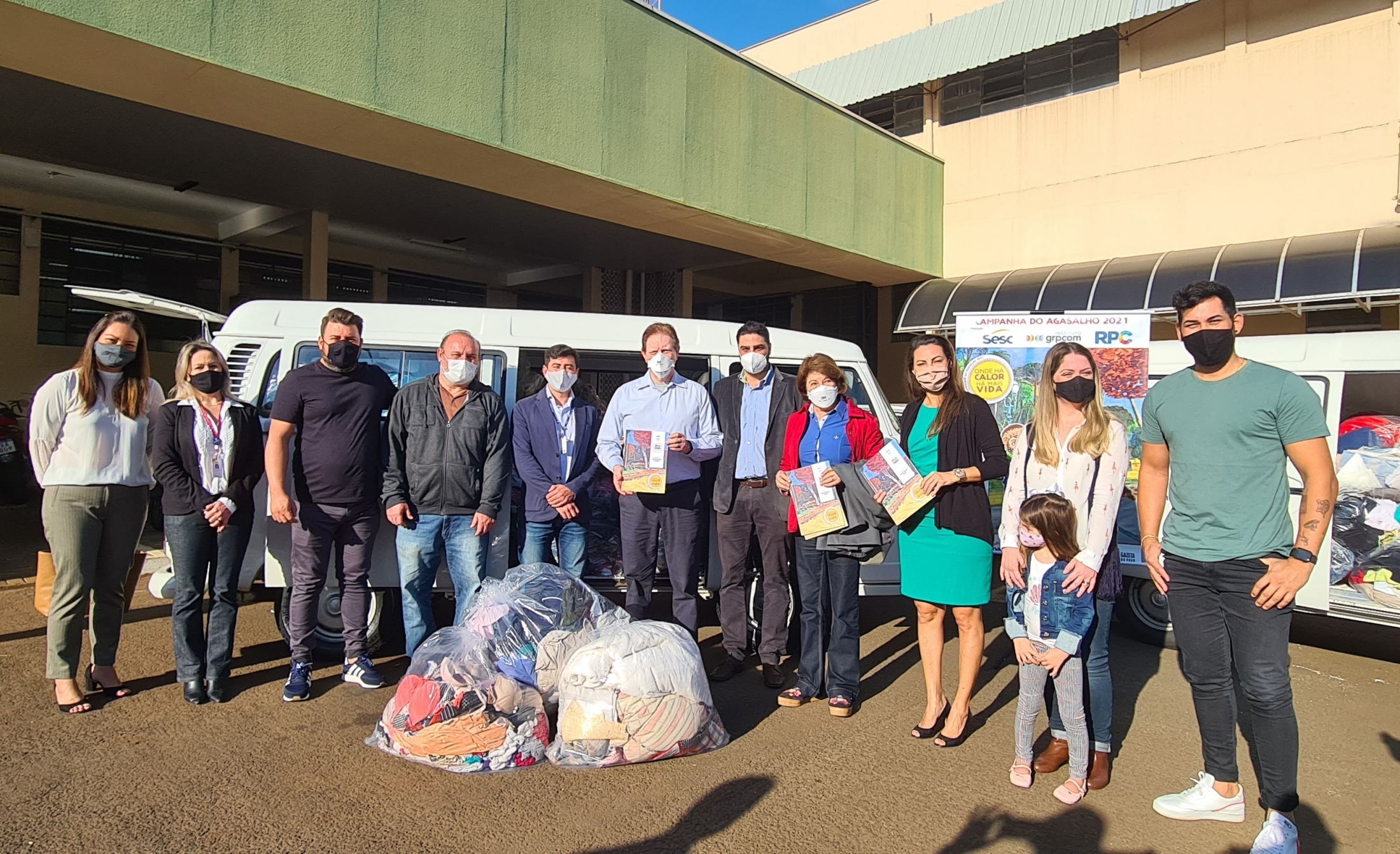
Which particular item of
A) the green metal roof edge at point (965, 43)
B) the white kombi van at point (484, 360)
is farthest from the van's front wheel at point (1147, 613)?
the green metal roof edge at point (965, 43)

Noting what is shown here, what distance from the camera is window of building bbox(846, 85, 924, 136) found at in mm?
15453

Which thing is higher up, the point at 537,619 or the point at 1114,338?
the point at 1114,338

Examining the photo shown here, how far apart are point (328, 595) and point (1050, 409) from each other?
4.32 meters

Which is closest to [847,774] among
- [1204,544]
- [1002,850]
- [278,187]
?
[1002,850]

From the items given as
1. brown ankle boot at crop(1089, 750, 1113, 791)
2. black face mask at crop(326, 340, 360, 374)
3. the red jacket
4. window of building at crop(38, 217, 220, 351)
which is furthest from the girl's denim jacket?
window of building at crop(38, 217, 220, 351)


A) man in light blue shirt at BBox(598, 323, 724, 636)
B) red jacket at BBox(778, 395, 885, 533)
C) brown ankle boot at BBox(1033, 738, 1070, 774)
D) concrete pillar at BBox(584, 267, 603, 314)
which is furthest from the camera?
concrete pillar at BBox(584, 267, 603, 314)

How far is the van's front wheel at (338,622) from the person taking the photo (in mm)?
5336

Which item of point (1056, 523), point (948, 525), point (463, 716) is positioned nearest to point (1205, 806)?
point (1056, 523)

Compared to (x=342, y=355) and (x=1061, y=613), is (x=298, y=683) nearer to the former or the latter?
(x=342, y=355)

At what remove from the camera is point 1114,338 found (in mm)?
6070

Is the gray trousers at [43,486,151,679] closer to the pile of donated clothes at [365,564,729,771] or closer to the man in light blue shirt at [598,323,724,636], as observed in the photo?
the pile of donated clothes at [365,564,729,771]

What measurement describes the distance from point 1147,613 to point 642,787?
4.33 meters

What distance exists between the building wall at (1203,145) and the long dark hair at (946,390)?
32.8 ft

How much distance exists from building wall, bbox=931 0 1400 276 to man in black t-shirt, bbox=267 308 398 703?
39.3 feet
